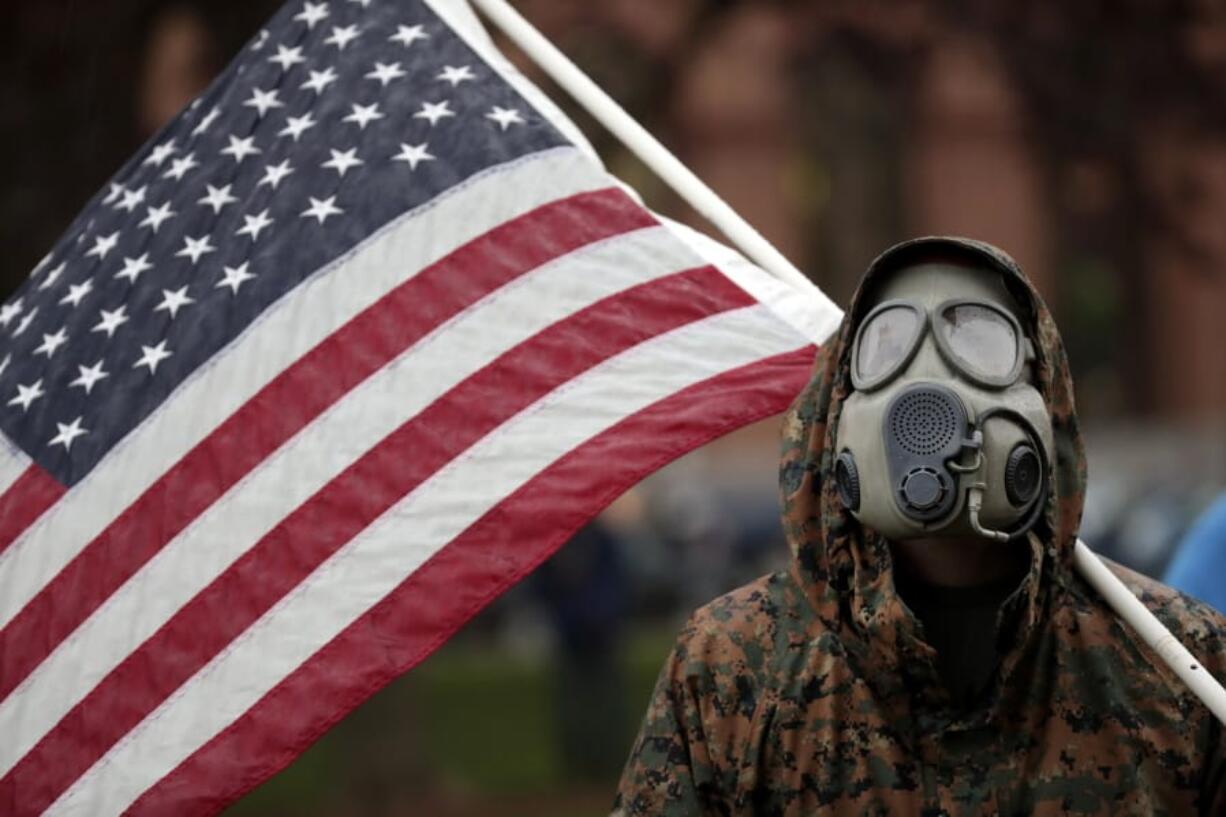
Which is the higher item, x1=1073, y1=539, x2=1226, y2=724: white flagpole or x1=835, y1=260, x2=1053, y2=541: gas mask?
x1=835, y1=260, x2=1053, y2=541: gas mask

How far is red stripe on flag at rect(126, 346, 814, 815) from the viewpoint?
17.1 feet

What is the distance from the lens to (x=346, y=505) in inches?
211

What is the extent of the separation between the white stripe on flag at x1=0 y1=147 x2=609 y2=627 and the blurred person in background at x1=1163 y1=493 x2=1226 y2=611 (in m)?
1.85

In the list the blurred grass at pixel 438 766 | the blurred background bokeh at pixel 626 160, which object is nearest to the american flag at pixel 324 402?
the blurred background bokeh at pixel 626 160

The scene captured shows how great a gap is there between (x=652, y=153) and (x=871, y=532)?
132 centimetres

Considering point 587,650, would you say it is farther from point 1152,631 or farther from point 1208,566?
point 1152,631

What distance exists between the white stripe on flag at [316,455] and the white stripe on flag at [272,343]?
15 cm

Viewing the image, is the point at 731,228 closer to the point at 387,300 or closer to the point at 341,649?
the point at 387,300

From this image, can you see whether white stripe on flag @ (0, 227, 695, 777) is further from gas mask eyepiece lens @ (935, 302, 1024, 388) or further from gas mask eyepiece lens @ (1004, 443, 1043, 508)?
gas mask eyepiece lens @ (1004, 443, 1043, 508)

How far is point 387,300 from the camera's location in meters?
5.55

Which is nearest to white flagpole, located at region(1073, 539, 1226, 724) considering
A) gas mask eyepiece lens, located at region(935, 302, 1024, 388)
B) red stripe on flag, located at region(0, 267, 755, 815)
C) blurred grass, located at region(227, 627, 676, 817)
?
gas mask eyepiece lens, located at region(935, 302, 1024, 388)

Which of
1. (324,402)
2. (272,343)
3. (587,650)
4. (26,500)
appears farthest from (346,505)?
(587,650)

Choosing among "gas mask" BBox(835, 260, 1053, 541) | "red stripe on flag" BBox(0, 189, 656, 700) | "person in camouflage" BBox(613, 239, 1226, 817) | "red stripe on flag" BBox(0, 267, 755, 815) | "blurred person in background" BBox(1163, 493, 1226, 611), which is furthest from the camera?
"blurred person in background" BBox(1163, 493, 1226, 611)

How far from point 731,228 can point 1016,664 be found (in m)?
1.29
